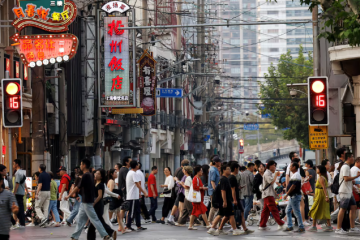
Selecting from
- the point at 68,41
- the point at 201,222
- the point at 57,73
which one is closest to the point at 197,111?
Answer: the point at 57,73

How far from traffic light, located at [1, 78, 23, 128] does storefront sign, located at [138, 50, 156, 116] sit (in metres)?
25.3

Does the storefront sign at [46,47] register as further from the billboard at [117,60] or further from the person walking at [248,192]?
the billboard at [117,60]

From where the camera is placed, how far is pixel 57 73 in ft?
112

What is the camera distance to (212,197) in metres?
18.8

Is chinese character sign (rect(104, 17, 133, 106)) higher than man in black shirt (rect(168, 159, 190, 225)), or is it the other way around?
chinese character sign (rect(104, 17, 133, 106))

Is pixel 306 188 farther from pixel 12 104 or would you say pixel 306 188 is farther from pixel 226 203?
pixel 12 104

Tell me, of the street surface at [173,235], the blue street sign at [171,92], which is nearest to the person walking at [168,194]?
the street surface at [173,235]

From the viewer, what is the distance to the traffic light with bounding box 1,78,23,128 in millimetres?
16875

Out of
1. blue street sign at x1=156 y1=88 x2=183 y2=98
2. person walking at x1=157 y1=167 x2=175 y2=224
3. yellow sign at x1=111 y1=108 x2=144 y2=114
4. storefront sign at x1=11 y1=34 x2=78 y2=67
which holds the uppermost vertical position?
storefront sign at x1=11 y1=34 x2=78 y2=67

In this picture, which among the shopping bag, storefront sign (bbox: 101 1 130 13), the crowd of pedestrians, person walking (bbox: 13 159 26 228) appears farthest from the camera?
storefront sign (bbox: 101 1 130 13)

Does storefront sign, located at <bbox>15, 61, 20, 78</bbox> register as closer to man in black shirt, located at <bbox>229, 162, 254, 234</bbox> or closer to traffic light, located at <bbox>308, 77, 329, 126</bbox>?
man in black shirt, located at <bbox>229, 162, 254, 234</bbox>

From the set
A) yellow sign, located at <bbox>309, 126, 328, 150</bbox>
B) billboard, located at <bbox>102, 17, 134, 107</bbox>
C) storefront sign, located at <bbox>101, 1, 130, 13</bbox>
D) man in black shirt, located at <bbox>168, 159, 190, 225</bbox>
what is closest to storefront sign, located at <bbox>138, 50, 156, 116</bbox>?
billboard, located at <bbox>102, 17, 134, 107</bbox>

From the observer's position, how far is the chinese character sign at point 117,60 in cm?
3844

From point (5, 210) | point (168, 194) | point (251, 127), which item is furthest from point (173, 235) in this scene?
→ point (251, 127)
